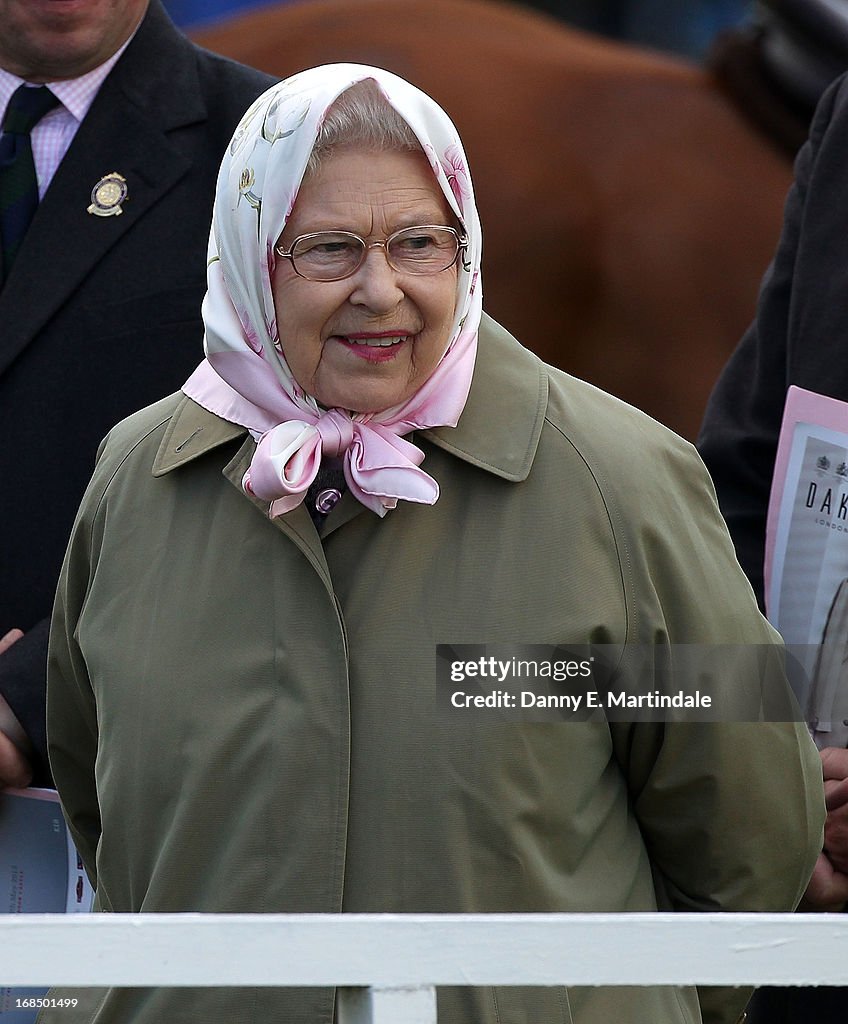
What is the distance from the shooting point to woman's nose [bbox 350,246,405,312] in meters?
1.75

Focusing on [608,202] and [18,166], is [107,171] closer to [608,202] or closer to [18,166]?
[18,166]

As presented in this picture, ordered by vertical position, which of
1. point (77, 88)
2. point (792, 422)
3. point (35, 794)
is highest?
point (77, 88)

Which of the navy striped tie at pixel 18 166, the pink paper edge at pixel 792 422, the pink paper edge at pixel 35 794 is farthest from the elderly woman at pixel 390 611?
the navy striped tie at pixel 18 166

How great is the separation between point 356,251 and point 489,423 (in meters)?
0.23

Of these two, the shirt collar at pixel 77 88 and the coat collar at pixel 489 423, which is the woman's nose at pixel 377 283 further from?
the shirt collar at pixel 77 88

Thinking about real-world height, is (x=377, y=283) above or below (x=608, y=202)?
above

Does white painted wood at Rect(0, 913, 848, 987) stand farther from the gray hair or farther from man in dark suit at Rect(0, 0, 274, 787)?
man in dark suit at Rect(0, 0, 274, 787)

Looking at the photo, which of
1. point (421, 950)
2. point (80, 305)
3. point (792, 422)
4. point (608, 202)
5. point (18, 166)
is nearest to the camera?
point (421, 950)

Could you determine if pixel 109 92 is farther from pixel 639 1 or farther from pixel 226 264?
pixel 639 1

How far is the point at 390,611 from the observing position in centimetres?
175

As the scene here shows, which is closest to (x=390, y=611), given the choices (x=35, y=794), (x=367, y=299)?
(x=367, y=299)

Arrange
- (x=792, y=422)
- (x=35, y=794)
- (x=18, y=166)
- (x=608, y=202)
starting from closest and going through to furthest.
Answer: (x=792, y=422), (x=35, y=794), (x=18, y=166), (x=608, y=202)

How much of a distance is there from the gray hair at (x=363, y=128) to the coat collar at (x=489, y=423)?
27cm

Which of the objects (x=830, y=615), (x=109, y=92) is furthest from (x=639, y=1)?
(x=830, y=615)
